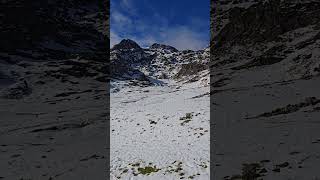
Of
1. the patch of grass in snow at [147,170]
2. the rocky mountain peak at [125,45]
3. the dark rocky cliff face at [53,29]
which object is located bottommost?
the patch of grass in snow at [147,170]

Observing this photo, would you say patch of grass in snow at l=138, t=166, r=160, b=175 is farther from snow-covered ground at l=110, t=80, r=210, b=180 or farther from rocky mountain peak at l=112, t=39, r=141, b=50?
rocky mountain peak at l=112, t=39, r=141, b=50

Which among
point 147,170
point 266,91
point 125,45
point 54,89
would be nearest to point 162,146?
point 147,170

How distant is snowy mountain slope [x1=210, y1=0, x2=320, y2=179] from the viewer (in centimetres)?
1714

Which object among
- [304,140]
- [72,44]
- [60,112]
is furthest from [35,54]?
[304,140]

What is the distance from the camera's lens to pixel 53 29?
90312 millimetres

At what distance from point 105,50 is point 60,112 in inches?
2084

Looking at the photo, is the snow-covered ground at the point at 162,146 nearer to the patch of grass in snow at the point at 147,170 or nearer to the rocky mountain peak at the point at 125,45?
the patch of grass in snow at the point at 147,170

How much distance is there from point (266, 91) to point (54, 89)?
3300cm

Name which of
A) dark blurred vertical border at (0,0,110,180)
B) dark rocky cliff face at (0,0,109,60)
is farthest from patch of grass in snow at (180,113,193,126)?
dark rocky cliff face at (0,0,109,60)

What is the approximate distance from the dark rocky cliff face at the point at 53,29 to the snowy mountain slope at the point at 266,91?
3602 centimetres

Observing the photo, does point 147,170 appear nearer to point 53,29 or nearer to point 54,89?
point 54,89

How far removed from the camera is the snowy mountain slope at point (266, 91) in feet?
56.2

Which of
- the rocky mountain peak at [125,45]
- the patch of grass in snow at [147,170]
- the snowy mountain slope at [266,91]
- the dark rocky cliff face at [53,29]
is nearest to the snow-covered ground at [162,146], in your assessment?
the patch of grass in snow at [147,170]

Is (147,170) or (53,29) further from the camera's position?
(53,29)
